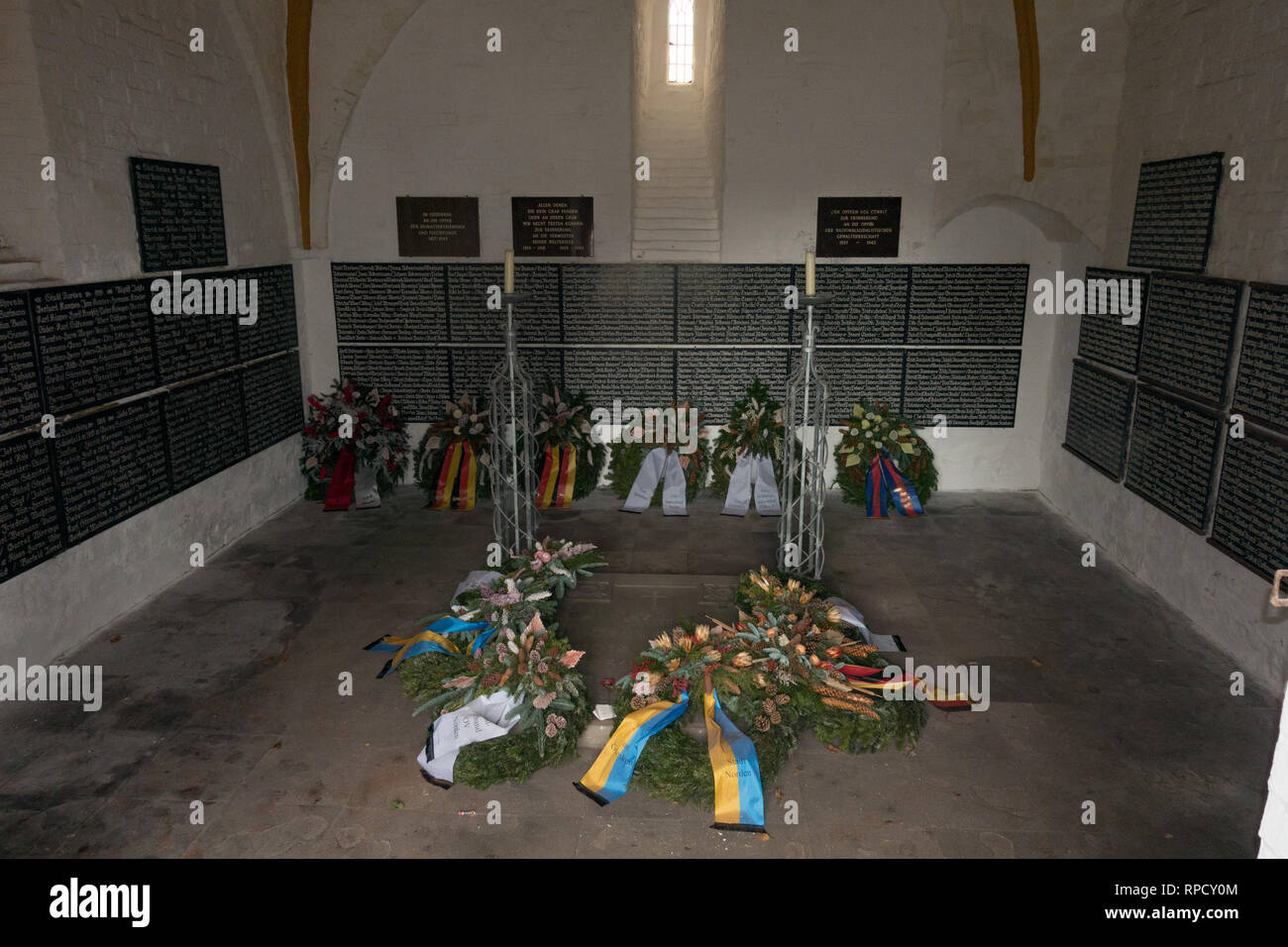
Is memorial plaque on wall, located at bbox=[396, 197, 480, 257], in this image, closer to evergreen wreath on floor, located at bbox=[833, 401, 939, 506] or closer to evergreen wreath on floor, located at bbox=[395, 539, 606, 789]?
evergreen wreath on floor, located at bbox=[833, 401, 939, 506]

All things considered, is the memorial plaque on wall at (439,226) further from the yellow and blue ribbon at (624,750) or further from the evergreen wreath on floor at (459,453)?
the yellow and blue ribbon at (624,750)

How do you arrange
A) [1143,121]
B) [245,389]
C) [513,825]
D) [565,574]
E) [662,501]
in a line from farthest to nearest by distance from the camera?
[662,501] < [245,389] < [1143,121] < [565,574] < [513,825]

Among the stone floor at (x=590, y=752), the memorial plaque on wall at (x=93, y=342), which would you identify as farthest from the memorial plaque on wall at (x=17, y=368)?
the stone floor at (x=590, y=752)

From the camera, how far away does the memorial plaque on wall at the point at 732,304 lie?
938cm

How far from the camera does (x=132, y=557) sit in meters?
6.57

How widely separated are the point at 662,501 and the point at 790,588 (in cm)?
336

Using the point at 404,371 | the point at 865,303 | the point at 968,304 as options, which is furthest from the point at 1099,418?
the point at 404,371

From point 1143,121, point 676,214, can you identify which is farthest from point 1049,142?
point 676,214

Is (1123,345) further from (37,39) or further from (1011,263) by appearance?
(37,39)

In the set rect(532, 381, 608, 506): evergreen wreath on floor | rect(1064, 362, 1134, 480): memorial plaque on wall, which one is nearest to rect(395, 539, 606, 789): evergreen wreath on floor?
rect(532, 381, 608, 506): evergreen wreath on floor

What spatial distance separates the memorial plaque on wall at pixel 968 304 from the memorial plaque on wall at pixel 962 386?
0.15 m

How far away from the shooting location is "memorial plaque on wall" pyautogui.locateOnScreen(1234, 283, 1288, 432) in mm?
5641

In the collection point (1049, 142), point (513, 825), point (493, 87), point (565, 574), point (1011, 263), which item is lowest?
point (513, 825)

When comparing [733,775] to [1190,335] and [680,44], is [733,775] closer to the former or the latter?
[1190,335]
